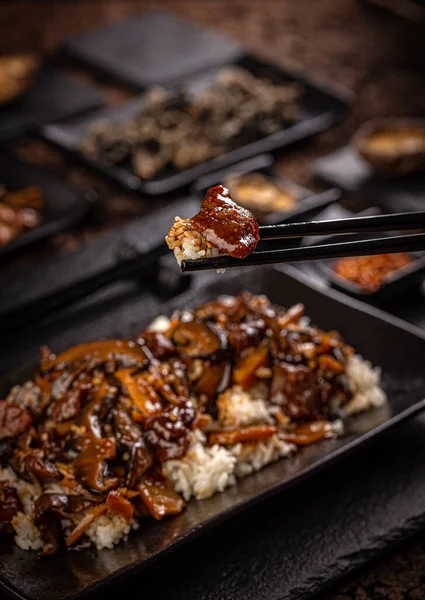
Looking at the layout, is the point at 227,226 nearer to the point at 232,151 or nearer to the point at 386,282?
the point at 386,282

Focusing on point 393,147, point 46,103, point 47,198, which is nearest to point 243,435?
point 47,198

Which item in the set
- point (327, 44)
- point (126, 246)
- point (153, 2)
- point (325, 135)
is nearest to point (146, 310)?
point (126, 246)

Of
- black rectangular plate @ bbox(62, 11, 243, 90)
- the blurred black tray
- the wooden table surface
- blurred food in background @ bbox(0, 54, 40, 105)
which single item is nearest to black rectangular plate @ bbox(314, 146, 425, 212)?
the wooden table surface

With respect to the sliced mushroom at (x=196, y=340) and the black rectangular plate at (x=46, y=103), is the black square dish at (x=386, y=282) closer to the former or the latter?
the sliced mushroom at (x=196, y=340)

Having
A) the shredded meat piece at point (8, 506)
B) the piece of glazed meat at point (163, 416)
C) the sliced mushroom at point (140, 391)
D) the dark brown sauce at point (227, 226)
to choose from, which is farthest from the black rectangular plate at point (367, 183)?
the shredded meat piece at point (8, 506)

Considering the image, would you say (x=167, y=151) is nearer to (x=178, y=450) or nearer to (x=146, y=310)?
(x=146, y=310)

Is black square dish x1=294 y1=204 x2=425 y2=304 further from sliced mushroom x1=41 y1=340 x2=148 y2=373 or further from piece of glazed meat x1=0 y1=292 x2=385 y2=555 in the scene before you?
sliced mushroom x1=41 y1=340 x2=148 y2=373
